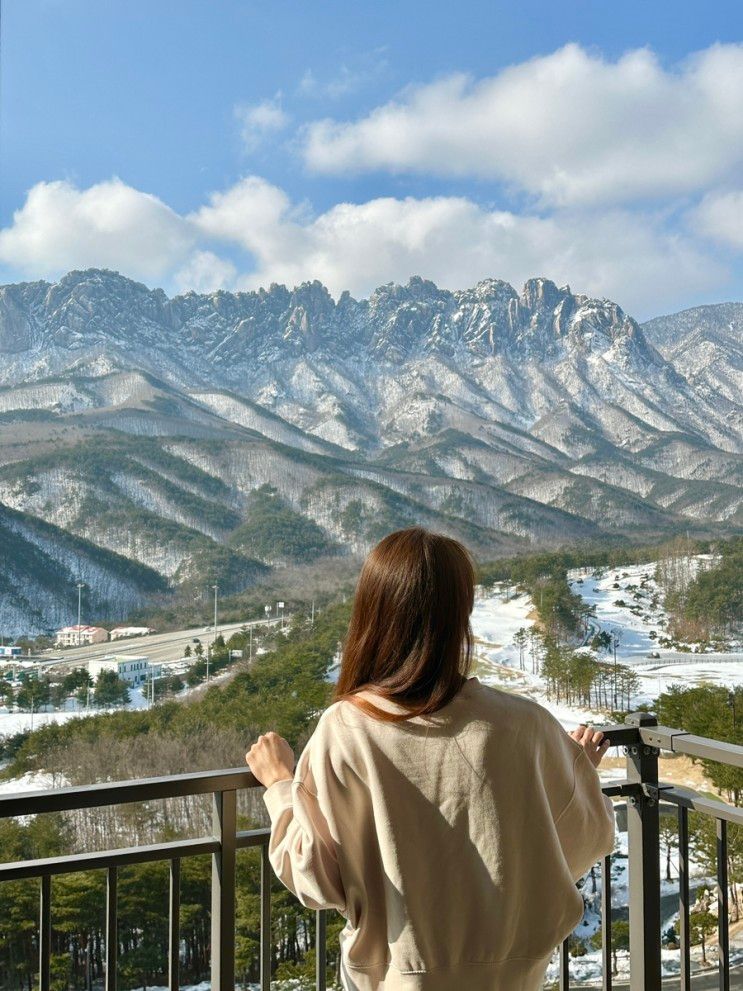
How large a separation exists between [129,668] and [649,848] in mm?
27830

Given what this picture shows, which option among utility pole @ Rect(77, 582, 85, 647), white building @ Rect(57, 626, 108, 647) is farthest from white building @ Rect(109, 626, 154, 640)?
utility pole @ Rect(77, 582, 85, 647)

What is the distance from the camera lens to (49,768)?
2112 centimetres

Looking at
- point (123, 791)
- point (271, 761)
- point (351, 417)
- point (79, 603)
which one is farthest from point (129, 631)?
point (351, 417)

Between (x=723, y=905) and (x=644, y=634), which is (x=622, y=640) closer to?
(x=644, y=634)

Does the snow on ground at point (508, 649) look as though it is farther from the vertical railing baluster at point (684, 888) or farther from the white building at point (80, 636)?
the vertical railing baluster at point (684, 888)

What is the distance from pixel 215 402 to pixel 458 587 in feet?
262

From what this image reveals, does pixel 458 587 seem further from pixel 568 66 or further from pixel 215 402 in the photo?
pixel 215 402

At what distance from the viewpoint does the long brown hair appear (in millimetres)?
875

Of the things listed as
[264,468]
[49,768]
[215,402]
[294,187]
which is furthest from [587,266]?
[49,768]

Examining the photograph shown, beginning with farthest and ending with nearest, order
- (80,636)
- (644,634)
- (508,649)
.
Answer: (80,636), (644,634), (508,649)

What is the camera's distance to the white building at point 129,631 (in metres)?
31.9

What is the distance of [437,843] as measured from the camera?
0.86m

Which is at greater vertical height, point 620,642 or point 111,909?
point 111,909

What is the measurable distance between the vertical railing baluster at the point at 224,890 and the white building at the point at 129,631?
32.3 meters
